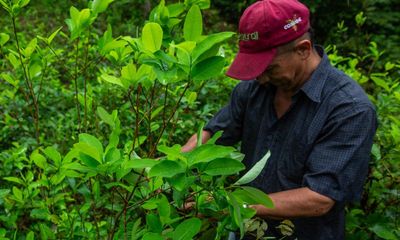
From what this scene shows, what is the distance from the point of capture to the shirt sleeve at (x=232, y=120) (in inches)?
92.7

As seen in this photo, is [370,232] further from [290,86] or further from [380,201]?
[290,86]

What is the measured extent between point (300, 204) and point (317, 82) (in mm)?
521

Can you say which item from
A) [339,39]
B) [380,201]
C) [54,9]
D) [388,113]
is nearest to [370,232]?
[380,201]

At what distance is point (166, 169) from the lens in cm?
100

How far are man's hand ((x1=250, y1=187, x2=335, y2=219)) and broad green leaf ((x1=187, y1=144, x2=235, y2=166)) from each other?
781mm

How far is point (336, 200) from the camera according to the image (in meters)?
1.80

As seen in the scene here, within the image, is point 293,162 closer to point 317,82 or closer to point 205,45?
point 317,82

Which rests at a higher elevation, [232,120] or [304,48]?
[304,48]

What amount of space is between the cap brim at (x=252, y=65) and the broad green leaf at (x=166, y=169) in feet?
3.09

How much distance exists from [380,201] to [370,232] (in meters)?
0.21

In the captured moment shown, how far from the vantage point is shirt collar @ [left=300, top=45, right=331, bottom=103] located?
1951 millimetres

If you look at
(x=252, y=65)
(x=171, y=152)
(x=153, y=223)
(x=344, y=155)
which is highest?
(x=171, y=152)

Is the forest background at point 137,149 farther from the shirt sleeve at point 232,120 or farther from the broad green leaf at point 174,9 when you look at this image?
the shirt sleeve at point 232,120

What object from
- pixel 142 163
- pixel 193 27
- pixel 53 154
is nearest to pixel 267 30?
pixel 193 27
